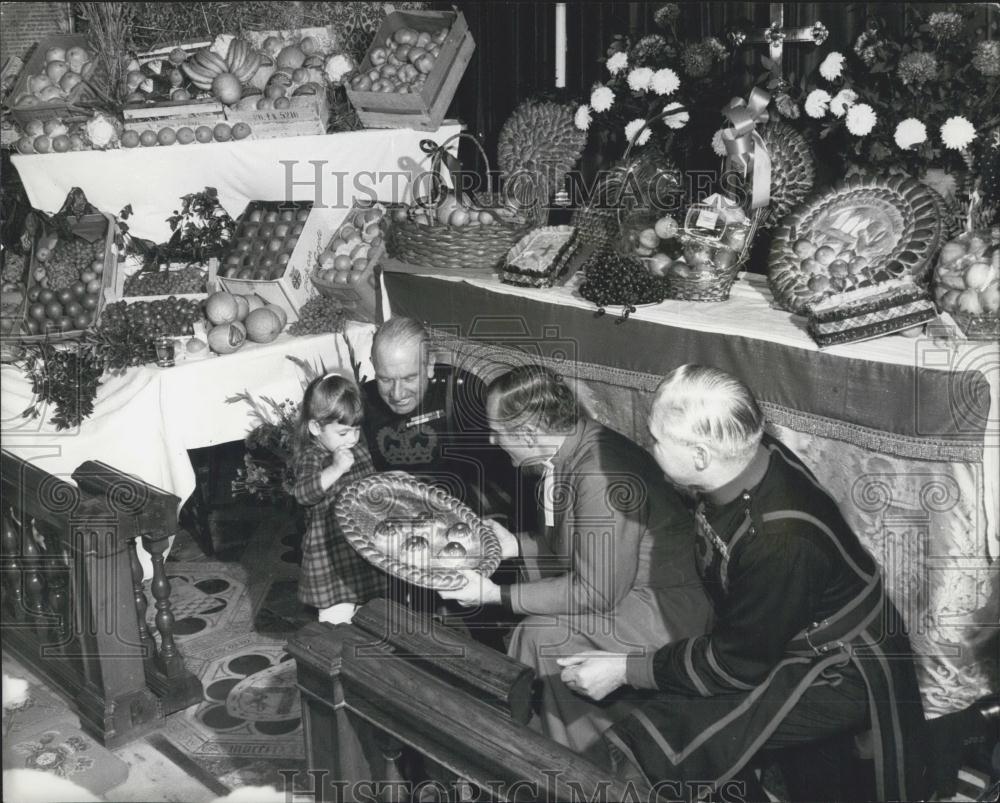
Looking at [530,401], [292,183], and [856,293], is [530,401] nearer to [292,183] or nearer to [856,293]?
[856,293]

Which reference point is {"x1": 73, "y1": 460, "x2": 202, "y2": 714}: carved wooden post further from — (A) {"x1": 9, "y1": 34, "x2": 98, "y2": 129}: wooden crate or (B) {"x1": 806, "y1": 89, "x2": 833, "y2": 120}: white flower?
(A) {"x1": 9, "y1": 34, "x2": 98, "y2": 129}: wooden crate

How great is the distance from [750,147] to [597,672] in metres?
2.15

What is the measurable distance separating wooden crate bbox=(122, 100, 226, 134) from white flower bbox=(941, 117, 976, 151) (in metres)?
3.75

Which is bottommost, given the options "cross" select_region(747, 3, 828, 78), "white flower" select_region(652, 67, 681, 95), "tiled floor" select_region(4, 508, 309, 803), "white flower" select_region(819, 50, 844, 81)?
"tiled floor" select_region(4, 508, 309, 803)

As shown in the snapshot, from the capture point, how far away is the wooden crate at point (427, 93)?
5.46m

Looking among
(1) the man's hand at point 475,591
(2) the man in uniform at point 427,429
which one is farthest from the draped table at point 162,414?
(1) the man's hand at point 475,591

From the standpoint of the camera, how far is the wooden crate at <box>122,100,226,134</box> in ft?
18.2

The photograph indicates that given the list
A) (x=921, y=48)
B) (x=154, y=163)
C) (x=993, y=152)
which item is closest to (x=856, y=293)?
(x=993, y=152)

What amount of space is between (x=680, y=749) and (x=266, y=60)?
4873 millimetres

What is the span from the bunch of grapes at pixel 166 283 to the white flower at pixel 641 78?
90.5 inches

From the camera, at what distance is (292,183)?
5.40 m

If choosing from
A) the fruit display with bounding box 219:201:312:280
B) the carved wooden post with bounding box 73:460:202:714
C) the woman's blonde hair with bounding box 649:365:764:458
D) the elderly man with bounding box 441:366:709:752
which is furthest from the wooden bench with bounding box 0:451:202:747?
the woman's blonde hair with bounding box 649:365:764:458

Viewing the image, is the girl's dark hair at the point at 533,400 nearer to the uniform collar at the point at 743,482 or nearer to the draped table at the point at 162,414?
the uniform collar at the point at 743,482

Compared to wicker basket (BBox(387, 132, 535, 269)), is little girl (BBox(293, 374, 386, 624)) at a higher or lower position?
lower
